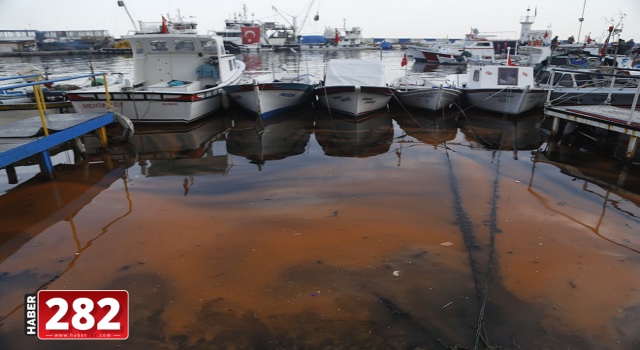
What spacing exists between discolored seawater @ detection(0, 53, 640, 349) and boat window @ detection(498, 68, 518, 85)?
18.6 feet

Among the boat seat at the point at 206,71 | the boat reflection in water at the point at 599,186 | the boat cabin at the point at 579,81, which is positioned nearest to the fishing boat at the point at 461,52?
the boat cabin at the point at 579,81

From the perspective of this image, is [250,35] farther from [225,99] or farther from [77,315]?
[77,315]

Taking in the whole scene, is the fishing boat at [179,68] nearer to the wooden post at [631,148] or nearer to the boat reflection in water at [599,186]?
the boat reflection in water at [599,186]

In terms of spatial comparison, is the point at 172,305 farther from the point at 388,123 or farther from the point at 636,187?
the point at 388,123

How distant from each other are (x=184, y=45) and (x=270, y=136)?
6.43m

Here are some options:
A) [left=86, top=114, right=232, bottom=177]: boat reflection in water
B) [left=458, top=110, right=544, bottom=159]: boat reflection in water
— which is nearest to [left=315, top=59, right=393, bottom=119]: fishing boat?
[left=458, top=110, right=544, bottom=159]: boat reflection in water

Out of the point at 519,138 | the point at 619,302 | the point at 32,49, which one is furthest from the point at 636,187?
the point at 32,49

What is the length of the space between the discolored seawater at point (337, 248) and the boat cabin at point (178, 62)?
6.38m

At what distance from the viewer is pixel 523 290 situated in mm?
4551

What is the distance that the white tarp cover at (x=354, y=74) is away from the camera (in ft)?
50.0

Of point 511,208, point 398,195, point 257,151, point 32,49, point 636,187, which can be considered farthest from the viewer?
point 32,49

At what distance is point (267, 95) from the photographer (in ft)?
46.2

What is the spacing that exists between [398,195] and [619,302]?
3.90 meters

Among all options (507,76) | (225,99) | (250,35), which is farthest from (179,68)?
(250,35)
